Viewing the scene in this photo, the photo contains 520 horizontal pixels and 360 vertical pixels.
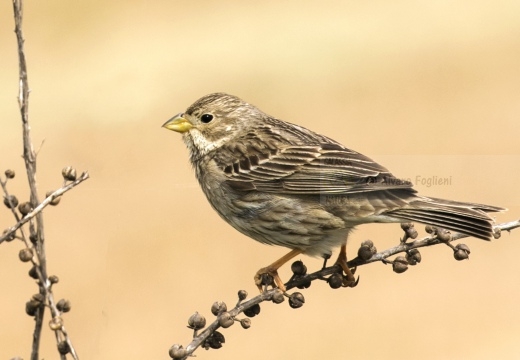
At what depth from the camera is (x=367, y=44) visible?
28.4m

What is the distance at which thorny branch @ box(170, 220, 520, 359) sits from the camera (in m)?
4.91

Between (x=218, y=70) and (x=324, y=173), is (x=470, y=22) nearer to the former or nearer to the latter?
(x=218, y=70)

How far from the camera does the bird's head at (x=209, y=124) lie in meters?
7.64

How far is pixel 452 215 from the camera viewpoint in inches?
244

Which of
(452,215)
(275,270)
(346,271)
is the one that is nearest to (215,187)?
(275,270)

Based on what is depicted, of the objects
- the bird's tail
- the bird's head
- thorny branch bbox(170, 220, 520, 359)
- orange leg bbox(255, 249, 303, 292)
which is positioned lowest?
thorny branch bbox(170, 220, 520, 359)

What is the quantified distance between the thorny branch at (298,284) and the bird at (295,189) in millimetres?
253

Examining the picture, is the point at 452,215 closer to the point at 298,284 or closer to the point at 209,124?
the point at 298,284

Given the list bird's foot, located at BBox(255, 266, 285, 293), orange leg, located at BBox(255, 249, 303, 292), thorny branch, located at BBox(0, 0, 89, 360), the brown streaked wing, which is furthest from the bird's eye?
thorny branch, located at BBox(0, 0, 89, 360)

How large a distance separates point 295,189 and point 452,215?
1221 mm

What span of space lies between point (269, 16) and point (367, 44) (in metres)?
3.57

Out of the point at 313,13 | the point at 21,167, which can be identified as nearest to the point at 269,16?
the point at 313,13

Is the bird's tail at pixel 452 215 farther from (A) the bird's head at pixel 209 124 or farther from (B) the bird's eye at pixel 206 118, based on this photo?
(B) the bird's eye at pixel 206 118

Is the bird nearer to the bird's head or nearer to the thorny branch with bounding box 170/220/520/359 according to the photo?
the bird's head
